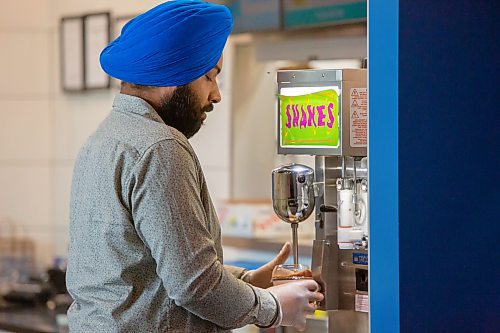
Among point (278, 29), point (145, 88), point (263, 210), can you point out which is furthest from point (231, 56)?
point (145, 88)

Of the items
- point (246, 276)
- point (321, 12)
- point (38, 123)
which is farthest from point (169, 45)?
point (38, 123)

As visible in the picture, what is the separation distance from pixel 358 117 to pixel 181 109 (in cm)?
38

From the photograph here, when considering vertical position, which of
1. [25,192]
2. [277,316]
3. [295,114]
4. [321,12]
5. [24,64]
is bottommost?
[277,316]

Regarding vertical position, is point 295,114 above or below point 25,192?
above

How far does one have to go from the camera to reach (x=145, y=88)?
2189mm

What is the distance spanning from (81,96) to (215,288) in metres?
3.49

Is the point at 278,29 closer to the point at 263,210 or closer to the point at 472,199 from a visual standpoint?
the point at 263,210

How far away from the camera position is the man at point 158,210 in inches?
79.1

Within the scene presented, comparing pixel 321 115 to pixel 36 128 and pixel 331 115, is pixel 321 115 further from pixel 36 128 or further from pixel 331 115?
pixel 36 128

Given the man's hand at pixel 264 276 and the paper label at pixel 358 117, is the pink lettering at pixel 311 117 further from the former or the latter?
the man's hand at pixel 264 276

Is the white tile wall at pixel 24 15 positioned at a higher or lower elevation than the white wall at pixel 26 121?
higher

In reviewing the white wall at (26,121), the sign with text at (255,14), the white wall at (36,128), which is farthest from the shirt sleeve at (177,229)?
the white wall at (26,121)

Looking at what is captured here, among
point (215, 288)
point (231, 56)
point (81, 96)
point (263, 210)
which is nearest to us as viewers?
point (215, 288)

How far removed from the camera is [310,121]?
7.32 feet
